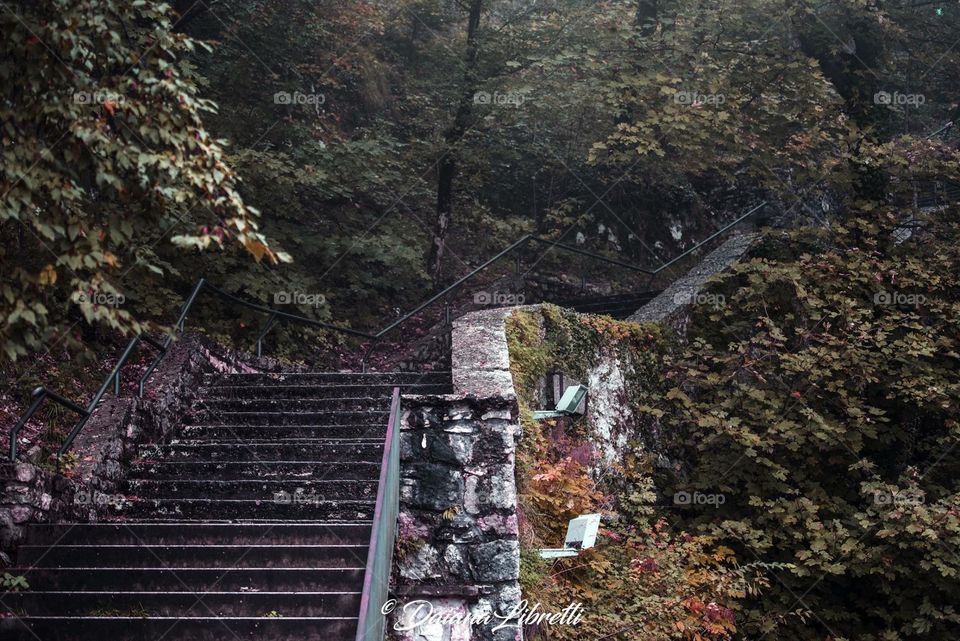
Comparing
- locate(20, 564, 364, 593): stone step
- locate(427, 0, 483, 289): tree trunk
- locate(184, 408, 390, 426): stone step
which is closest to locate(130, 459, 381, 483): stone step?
locate(184, 408, 390, 426): stone step

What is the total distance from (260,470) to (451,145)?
7.32 metres

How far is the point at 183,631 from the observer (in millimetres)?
5703

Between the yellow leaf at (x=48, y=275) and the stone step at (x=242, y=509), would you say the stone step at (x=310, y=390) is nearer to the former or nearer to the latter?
the stone step at (x=242, y=509)

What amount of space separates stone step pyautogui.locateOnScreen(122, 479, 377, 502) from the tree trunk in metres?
7.05

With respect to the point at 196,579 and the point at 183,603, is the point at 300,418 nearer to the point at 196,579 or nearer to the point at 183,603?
the point at 196,579

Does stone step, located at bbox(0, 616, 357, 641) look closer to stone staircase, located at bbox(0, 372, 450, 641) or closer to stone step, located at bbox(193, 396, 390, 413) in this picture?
stone staircase, located at bbox(0, 372, 450, 641)

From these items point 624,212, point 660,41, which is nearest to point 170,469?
point 660,41

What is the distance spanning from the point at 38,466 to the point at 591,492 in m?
4.61

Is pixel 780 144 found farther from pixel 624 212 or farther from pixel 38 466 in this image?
pixel 38 466

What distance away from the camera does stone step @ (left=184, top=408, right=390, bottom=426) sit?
8.26m

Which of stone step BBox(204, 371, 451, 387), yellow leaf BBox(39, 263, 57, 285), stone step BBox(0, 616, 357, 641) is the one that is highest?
stone step BBox(204, 371, 451, 387)

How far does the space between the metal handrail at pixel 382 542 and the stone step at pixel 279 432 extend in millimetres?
1547

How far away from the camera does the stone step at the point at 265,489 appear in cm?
715

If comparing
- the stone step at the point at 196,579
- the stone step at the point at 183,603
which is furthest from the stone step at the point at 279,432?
the stone step at the point at 183,603
